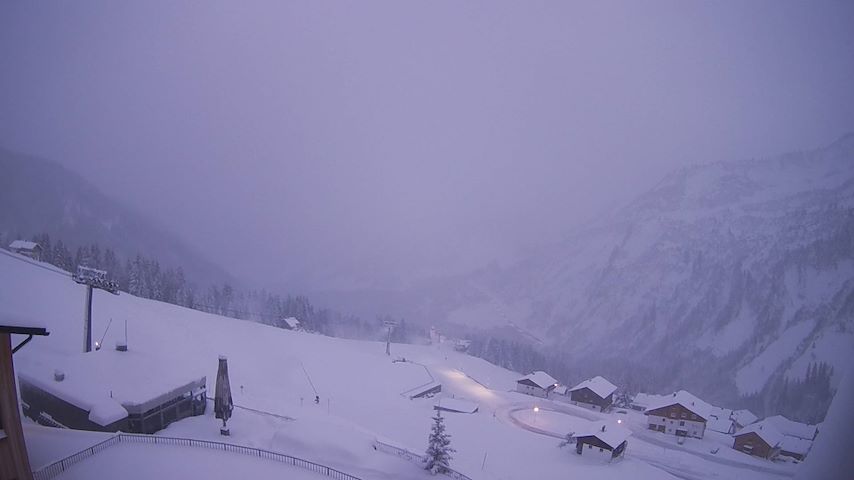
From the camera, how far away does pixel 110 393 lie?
18.7m

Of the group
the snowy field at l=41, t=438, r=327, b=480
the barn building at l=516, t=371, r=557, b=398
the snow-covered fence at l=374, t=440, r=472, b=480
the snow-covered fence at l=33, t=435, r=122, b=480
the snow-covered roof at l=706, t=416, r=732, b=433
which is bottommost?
the snow-covered roof at l=706, t=416, r=732, b=433

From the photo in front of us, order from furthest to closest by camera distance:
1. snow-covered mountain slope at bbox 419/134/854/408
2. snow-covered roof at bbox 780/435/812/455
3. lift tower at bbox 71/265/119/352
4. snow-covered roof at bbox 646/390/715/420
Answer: snow-covered mountain slope at bbox 419/134/854/408
snow-covered roof at bbox 646/390/715/420
snow-covered roof at bbox 780/435/812/455
lift tower at bbox 71/265/119/352

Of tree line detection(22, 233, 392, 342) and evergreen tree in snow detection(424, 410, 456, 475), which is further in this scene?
tree line detection(22, 233, 392, 342)

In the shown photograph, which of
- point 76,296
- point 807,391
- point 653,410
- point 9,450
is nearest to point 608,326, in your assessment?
point 807,391

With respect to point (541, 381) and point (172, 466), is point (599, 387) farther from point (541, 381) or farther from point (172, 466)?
point (172, 466)

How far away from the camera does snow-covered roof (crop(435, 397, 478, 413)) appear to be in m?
42.8

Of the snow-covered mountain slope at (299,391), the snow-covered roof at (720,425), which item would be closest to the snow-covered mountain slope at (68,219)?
the snow-covered mountain slope at (299,391)

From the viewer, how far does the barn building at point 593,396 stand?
59.1 m

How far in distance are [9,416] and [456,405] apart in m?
41.1

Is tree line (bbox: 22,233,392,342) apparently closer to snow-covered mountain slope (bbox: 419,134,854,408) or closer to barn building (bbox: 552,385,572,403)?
barn building (bbox: 552,385,572,403)

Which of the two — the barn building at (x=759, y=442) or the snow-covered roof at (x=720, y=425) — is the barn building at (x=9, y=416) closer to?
the barn building at (x=759, y=442)

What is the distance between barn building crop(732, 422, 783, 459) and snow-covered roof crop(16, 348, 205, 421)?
58651 millimetres

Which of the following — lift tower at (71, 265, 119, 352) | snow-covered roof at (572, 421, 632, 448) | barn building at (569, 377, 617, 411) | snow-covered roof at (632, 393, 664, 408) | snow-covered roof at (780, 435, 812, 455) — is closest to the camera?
lift tower at (71, 265, 119, 352)

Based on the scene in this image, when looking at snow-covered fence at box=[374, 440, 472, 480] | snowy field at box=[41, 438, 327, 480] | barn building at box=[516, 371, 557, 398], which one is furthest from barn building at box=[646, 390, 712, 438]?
snowy field at box=[41, 438, 327, 480]
